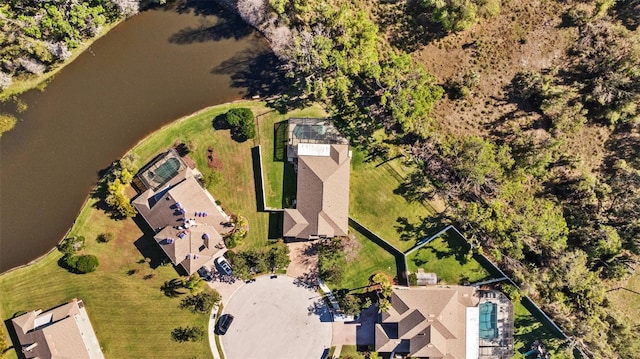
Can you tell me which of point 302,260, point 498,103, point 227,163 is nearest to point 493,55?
point 498,103

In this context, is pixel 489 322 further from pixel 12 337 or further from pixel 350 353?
pixel 12 337

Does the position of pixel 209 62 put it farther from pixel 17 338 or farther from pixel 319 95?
pixel 17 338

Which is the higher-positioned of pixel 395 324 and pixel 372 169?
pixel 372 169

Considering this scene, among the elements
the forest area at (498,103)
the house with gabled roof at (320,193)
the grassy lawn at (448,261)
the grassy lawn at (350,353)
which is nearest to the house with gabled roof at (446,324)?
the grassy lawn at (448,261)

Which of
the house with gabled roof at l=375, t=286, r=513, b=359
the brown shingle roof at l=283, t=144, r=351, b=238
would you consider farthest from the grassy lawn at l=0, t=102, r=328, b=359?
the house with gabled roof at l=375, t=286, r=513, b=359

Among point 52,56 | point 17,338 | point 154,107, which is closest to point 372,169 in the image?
point 154,107
